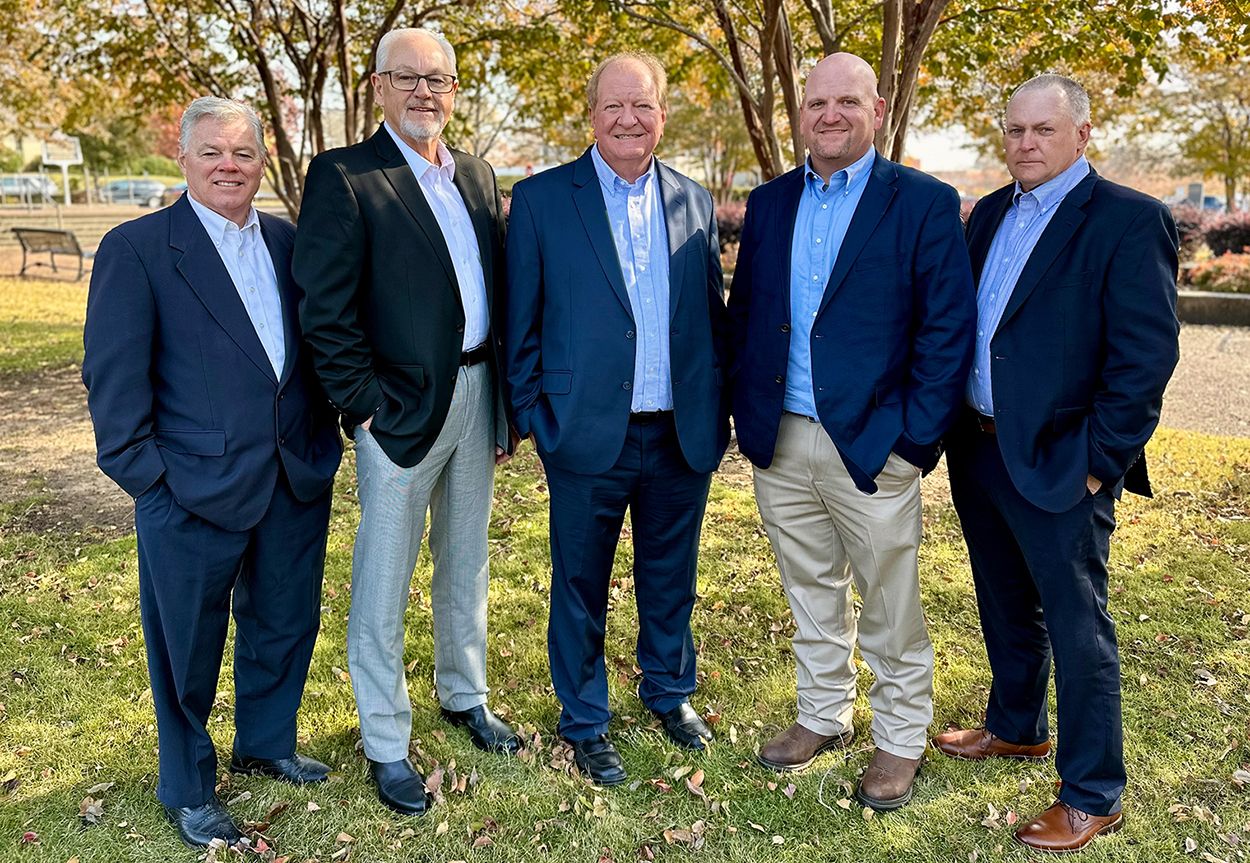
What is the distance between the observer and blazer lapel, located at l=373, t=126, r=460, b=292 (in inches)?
127

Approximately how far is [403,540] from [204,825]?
1.11 metres

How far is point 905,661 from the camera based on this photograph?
3.51 m

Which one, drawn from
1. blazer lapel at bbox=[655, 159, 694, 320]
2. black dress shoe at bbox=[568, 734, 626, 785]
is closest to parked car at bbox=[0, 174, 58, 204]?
blazer lapel at bbox=[655, 159, 694, 320]

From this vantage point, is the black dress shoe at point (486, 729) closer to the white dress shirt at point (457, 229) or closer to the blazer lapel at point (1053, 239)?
the white dress shirt at point (457, 229)

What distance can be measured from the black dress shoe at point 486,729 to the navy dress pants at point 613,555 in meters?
0.21

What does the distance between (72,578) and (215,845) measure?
289 centimetres

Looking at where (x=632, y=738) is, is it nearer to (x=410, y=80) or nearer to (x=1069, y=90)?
(x=410, y=80)

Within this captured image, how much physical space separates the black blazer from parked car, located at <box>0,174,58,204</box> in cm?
4579

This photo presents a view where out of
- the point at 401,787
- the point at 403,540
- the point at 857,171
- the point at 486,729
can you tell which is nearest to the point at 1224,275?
the point at 857,171

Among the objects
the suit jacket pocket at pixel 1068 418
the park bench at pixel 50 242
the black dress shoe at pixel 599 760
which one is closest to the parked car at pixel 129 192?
the park bench at pixel 50 242

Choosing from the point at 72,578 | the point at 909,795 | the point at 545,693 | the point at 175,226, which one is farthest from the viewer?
the point at 72,578

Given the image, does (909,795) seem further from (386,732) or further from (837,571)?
(386,732)

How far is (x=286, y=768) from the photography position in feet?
11.7

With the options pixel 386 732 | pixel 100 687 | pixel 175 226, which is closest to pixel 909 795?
pixel 386 732
